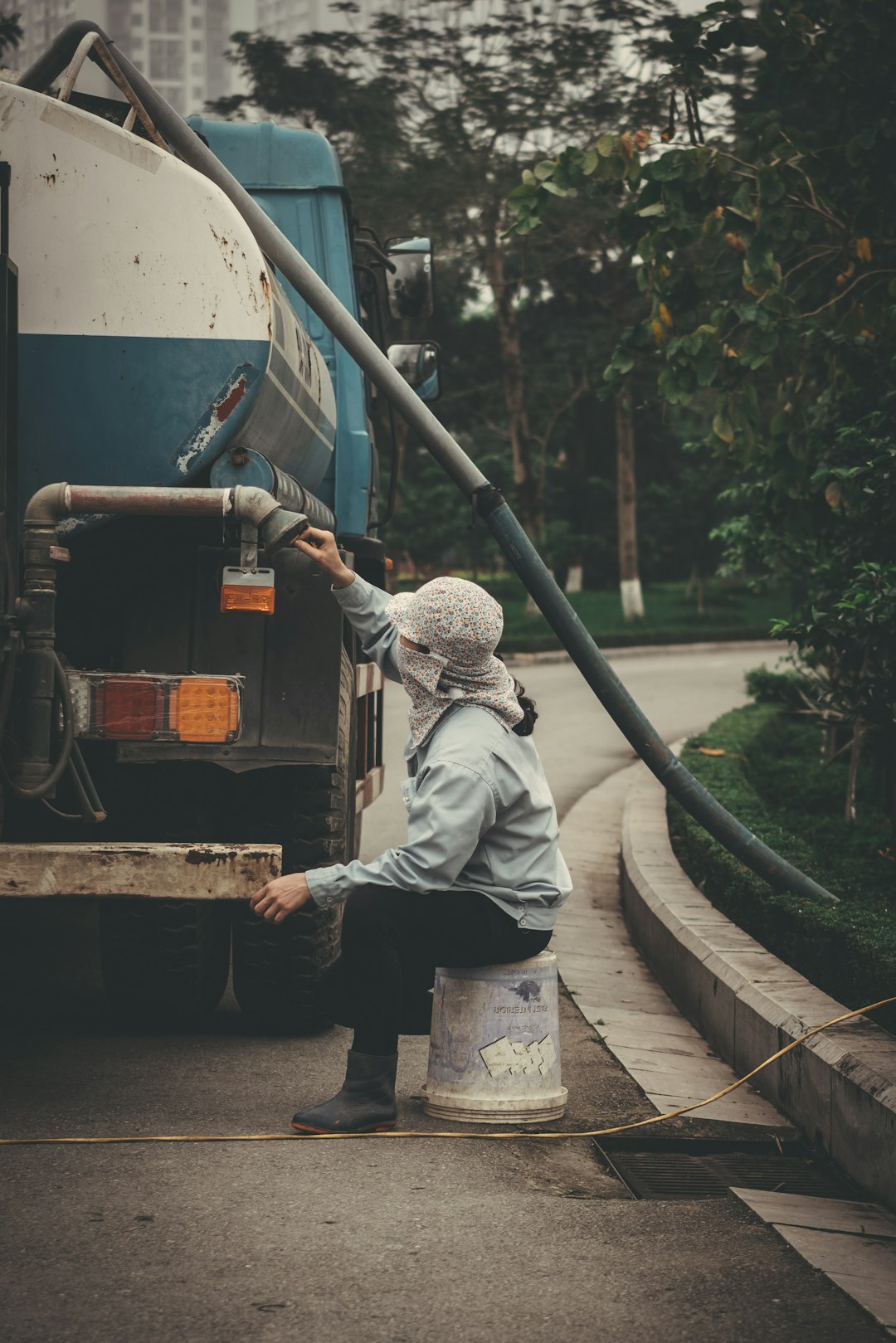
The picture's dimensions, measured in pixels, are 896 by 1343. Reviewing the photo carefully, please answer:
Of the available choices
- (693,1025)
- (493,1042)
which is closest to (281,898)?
(493,1042)

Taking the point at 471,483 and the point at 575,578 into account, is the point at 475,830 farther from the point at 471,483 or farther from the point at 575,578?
the point at 575,578

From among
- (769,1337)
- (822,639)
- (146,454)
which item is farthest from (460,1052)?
(822,639)

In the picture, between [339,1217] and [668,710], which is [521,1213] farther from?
[668,710]

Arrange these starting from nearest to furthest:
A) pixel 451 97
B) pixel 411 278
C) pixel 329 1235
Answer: pixel 329 1235 < pixel 411 278 < pixel 451 97

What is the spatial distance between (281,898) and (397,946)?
0.40 metres

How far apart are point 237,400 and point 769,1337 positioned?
2.64m

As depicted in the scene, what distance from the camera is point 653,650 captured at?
1171 inches

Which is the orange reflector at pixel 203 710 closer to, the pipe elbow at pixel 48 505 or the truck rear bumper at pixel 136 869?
the truck rear bumper at pixel 136 869

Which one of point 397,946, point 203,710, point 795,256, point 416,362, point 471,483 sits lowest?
point 397,946

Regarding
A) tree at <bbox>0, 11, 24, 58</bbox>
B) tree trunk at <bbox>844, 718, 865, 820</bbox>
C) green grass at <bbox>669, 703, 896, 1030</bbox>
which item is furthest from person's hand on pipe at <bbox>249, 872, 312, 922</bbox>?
tree at <bbox>0, 11, 24, 58</bbox>

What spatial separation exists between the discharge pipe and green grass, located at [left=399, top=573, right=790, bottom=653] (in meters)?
17.9

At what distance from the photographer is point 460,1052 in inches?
165

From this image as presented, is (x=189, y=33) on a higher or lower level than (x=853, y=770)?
higher

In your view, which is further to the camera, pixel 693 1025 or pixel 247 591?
pixel 693 1025
